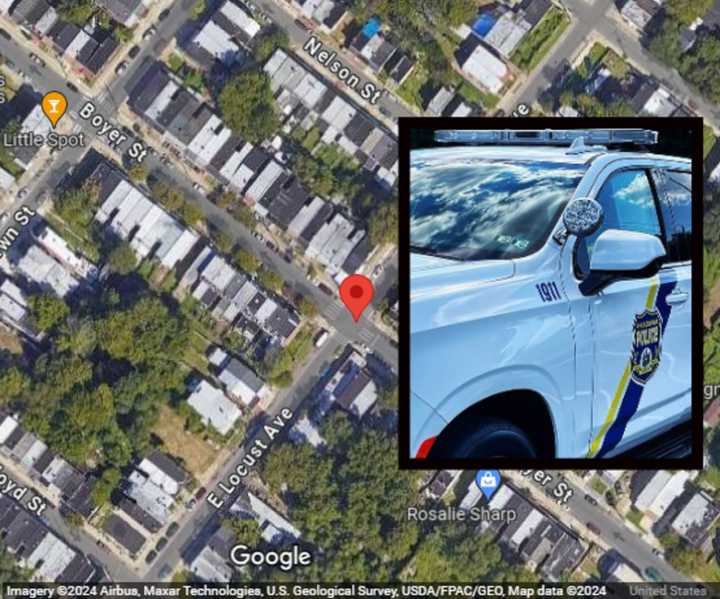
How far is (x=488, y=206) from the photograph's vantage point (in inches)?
667

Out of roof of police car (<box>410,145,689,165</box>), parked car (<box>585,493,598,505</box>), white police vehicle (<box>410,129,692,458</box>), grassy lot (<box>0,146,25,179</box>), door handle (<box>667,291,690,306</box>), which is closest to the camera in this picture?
white police vehicle (<box>410,129,692,458</box>)

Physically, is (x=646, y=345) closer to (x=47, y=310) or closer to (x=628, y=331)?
(x=628, y=331)

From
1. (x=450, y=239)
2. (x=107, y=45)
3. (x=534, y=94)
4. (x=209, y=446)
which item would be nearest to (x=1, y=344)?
(x=209, y=446)

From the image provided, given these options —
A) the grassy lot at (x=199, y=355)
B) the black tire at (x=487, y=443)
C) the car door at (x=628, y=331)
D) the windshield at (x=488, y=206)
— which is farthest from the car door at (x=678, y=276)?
the grassy lot at (x=199, y=355)

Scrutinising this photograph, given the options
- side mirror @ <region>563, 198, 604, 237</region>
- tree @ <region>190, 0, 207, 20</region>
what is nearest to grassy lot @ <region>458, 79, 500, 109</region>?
side mirror @ <region>563, 198, 604, 237</region>

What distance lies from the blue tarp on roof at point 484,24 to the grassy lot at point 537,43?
926mm

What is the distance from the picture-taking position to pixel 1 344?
1911cm

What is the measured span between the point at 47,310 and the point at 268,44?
351 inches

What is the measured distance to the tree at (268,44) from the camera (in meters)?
19.2

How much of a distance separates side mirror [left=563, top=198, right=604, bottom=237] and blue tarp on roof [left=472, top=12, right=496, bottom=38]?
579 centimetres

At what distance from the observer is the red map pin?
Answer: 18719 millimetres

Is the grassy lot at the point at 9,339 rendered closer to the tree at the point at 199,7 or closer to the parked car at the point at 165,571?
the parked car at the point at 165,571

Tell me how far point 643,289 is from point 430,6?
9040mm

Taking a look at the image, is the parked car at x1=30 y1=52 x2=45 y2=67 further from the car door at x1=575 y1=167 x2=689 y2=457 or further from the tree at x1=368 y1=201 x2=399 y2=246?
the car door at x1=575 y1=167 x2=689 y2=457
